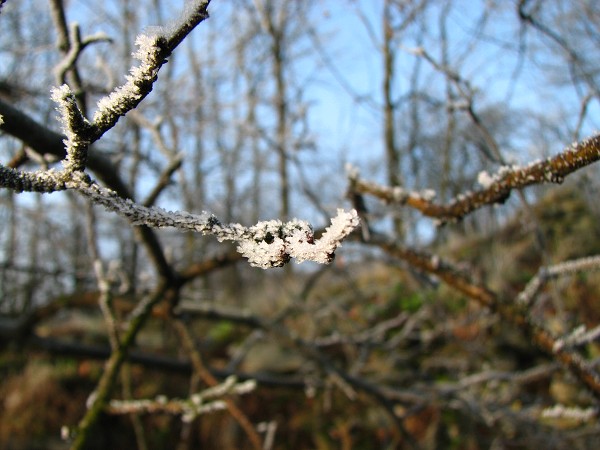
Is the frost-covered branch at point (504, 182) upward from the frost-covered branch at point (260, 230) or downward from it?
upward

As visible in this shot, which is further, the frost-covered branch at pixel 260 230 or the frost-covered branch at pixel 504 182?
the frost-covered branch at pixel 504 182

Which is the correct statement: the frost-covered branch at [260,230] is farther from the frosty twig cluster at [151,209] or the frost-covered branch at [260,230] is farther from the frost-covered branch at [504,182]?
the frost-covered branch at [504,182]

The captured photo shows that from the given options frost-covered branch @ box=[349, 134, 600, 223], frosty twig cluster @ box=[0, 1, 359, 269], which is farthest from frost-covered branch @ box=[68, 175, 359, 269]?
frost-covered branch @ box=[349, 134, 600, 223]

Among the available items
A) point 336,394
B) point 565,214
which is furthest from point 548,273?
point 565,214

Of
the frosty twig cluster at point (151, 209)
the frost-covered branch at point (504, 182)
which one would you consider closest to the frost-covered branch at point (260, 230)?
the frosty twig cluster at point (151, 209)

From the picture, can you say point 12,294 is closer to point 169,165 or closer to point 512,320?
point 169,165

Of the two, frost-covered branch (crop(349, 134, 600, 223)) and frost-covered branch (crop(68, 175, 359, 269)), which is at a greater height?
frost-covered branch (crop(349, 134, 600, 223))

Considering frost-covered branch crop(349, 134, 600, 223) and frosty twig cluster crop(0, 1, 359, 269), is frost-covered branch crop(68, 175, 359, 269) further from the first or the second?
frost-covered branch crop(349, 134, 600, 223)

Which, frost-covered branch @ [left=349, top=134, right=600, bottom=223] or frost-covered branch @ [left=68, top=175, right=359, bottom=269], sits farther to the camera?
frost-covered branch @ [left=349, top=134, right=600, bottom=223]
